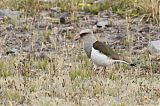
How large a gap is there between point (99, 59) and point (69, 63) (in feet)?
3.89

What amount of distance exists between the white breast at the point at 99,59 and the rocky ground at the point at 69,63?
7.5 inches

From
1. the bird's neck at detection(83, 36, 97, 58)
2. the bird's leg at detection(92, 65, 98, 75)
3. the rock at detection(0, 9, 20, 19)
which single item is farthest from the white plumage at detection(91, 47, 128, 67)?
the rock at detection(0, 9, 20, 19)

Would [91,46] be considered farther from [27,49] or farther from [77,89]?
[27,49]

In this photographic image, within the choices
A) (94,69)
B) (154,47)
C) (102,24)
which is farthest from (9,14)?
(94,69)

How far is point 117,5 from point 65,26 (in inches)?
69.2

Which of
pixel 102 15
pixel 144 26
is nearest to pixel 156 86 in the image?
pixel 144 26

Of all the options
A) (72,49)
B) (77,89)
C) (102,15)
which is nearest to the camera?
(77,89)

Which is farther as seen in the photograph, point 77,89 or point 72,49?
point 72,49

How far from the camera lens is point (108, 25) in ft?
50.3

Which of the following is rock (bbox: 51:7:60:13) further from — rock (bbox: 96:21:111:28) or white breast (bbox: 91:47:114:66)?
white breast (bbox: 91:47:114:66)

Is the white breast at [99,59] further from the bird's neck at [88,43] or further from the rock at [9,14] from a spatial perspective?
the rock at [9,14]

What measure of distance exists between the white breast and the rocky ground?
0.19 meters

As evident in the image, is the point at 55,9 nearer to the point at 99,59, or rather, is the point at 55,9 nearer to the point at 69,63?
the point at 69,63

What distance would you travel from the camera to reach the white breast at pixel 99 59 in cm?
1117
